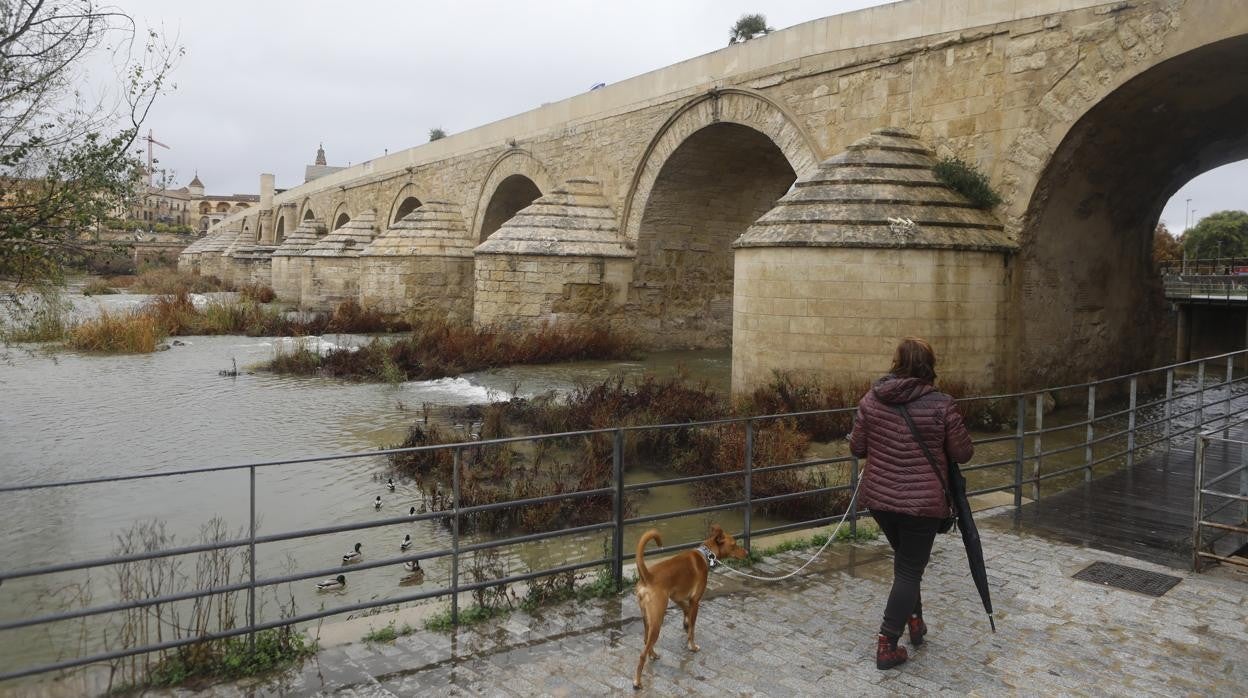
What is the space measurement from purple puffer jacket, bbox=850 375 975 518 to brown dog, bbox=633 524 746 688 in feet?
2.13

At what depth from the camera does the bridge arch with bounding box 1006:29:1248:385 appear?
858cm

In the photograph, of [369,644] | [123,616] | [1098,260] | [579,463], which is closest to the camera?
[369,644]

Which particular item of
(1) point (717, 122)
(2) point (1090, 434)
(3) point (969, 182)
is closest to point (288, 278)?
(1) point (717, 122)

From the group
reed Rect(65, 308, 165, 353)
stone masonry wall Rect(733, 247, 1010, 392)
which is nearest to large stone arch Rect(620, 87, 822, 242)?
stone masonry wall Rect(733, 247, 1010, 392)

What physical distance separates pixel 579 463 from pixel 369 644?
3884 mm

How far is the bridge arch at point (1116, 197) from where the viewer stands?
28.1 feet

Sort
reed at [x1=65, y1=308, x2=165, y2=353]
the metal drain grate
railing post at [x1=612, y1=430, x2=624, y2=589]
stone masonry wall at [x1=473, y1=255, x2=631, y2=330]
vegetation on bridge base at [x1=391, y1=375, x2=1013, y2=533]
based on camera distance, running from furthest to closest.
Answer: stone masonry wall at [x1=473, y1=255, x2=631, y2=330]
reed at [x1=65, y1=308, x2=165, y2=353]
vegetation on bridge base at [x1=391, y1=375, x2=1013, y2=533]
the metal drain grate
railing post at [x1=612, y1=430, x2=624, y2=589]

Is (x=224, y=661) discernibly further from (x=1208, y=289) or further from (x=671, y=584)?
(x=1208, y=289)

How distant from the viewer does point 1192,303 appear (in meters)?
17.8

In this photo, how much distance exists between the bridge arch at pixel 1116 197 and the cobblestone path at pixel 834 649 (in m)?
5.79

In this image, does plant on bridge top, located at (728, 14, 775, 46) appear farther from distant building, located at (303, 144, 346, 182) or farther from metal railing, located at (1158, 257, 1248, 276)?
distant building, located at (303, 144, 346, 182)

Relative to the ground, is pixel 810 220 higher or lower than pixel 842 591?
higher

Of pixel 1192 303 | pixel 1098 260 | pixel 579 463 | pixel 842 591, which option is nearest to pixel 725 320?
pixel 1098 260

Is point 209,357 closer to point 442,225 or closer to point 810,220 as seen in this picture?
point 442,225
